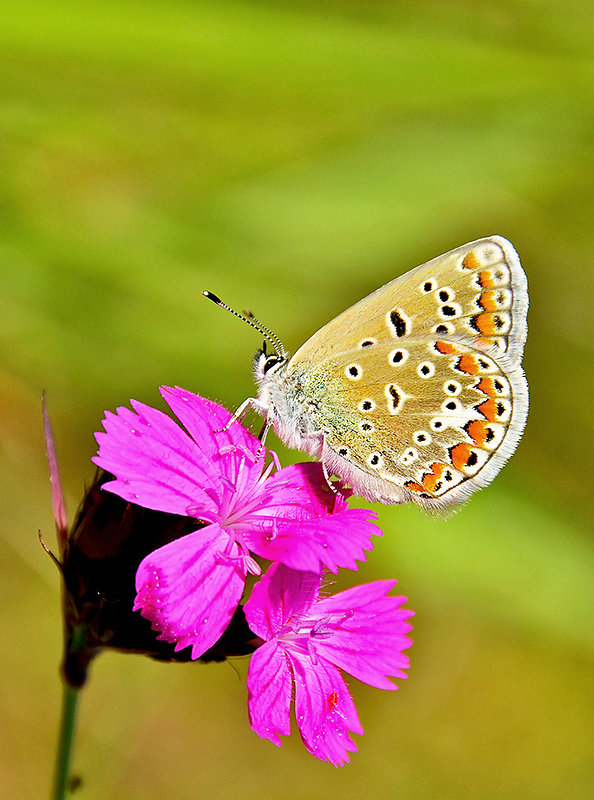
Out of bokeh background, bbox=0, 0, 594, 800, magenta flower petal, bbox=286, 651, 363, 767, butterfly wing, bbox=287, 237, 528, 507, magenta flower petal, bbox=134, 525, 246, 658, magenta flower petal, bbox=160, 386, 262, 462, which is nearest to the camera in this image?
magenta flower petal, bbox=134, 525, 246, 658

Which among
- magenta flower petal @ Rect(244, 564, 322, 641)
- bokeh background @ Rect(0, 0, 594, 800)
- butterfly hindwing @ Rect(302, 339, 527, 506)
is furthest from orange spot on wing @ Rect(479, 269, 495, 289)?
bokeh background @ Rect(0, 0, 594, 800)

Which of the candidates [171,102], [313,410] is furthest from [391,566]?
[171,102]

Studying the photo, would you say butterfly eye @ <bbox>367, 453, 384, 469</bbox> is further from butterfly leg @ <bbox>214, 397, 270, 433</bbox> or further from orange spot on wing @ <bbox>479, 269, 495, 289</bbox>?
orange spot on wing @ <bbox>479, 269, 495, 289</bbox>

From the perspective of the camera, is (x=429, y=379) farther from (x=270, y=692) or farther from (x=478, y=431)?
(x=270, y=692)

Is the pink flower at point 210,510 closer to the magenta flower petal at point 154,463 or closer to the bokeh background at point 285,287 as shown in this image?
the magenta flower petal at point 154,463

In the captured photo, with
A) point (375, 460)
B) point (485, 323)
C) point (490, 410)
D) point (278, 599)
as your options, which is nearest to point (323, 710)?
point (278, 599)

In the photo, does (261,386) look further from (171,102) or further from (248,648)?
(171,102)
